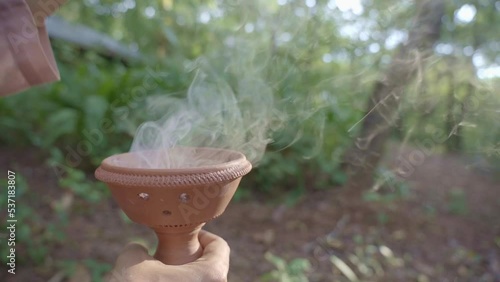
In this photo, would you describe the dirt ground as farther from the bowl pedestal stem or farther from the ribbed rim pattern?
the ribbed rim pattern

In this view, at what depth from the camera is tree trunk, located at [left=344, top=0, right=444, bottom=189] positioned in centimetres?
213

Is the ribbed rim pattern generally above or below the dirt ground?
above

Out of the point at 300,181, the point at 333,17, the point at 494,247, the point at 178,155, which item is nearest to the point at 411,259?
the point at 494,247

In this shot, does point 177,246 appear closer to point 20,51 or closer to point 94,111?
point 20,51

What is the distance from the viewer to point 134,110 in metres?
3.12

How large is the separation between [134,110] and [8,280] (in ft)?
4.45

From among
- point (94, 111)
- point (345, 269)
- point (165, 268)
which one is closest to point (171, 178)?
point (165, 268)

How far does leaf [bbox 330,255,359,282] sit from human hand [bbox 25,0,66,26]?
1.74 metres

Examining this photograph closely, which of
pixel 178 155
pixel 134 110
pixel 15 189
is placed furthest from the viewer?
pixel 134 110

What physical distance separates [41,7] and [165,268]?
27.6 inches

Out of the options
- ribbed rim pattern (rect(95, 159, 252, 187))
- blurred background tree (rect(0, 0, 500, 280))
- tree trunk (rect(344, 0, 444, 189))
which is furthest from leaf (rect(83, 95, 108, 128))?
ribbed rim pattern (rect(95, 159, 252, 187))

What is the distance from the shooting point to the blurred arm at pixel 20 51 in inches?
39.3

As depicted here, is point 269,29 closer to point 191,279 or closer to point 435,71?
point 435,71

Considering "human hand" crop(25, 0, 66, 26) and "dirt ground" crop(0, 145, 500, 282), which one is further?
"dirt ground" crop(0, 145, 500, 282)
